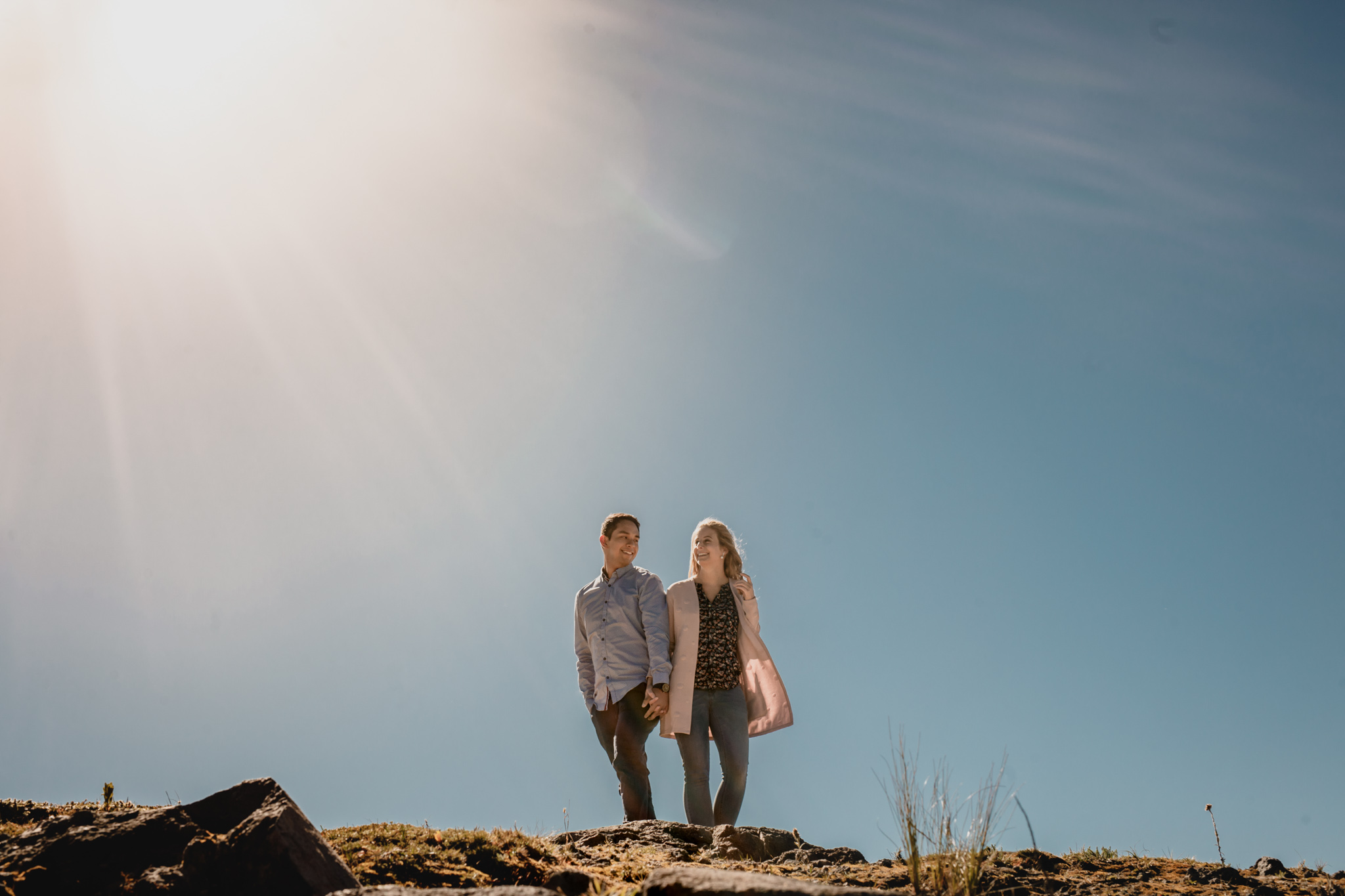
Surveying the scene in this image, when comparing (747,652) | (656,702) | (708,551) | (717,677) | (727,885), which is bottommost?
(727,885)

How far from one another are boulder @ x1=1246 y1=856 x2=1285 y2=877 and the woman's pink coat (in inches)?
125

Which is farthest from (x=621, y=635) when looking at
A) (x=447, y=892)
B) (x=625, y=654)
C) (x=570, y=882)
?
(x=447, y=892)

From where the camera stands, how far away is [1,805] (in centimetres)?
405

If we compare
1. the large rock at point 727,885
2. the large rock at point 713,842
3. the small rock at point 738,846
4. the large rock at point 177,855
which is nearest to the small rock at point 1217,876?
the large rock at point 713,842

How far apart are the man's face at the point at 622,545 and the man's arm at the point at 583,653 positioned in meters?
0.37

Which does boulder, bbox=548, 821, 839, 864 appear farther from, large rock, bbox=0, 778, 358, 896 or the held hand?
large rock, bbox=0, 778, 358, 896

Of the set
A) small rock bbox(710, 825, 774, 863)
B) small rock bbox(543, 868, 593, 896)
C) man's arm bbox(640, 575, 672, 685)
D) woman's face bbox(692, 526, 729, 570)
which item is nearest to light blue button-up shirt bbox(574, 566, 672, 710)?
man's arm bbox(640, 575, 672, 685)

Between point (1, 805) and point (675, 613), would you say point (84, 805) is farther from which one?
point (675, 613)

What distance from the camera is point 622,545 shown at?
6.70 m

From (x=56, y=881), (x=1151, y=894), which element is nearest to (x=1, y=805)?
(x=56, y=881)

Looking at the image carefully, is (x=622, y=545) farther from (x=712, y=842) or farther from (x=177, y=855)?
(x=177, y=855)

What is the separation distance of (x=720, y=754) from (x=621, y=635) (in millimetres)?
1067

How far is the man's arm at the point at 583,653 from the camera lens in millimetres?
6660

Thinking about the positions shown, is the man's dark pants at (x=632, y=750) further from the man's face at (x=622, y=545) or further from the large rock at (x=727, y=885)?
the large rock at (x=727, y=885)
